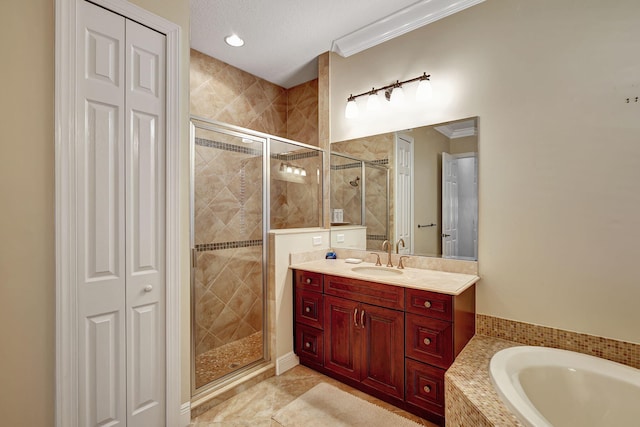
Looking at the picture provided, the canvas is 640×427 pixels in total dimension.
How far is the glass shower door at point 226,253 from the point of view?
82.4 inches

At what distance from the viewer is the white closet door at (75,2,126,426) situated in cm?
144

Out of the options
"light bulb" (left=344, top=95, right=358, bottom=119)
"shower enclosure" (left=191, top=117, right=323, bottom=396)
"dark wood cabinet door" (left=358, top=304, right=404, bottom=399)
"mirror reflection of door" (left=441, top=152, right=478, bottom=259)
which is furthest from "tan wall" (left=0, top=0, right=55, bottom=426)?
"mirror reflection of door" (left=441, top=152, right=478, bottom=259)

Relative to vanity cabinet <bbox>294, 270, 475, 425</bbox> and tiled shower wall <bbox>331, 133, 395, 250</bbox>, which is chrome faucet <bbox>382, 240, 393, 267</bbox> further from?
vanity cabinet <bbox>294, 270, 475, 425</bbox>

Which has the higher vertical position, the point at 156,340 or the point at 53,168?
the point at 53,168

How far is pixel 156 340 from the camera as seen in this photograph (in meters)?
1.69

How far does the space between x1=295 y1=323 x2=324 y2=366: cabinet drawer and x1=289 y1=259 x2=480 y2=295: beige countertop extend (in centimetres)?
50

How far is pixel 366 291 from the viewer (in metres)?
2.07

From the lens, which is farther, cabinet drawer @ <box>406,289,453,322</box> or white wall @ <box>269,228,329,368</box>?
white wall @ <box>269,228,329,368</box>

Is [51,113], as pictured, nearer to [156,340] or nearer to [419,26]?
[156,340]

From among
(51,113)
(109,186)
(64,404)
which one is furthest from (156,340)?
(51,113)

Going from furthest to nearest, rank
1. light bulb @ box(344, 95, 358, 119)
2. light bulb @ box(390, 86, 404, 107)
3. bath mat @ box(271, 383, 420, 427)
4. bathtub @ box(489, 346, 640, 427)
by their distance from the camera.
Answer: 1. light bulb @ box(344, 95, 358, 119)
2. light bulb @ box(390, 86, 404, 107)
3. bath mat @ box(271, 383, 420, 427)
4. bathtub @ box(489, 346, 640, 427)

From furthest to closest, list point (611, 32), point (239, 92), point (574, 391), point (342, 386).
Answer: point (239, 92) → point (342, 386) → point (611, 32) → point (574, 391)

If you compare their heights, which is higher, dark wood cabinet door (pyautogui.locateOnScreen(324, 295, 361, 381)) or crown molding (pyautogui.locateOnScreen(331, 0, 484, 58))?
crown molding (pyautogui.locateOnScreen(331, 0, 484, 58))

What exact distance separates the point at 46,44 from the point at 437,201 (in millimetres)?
2421
